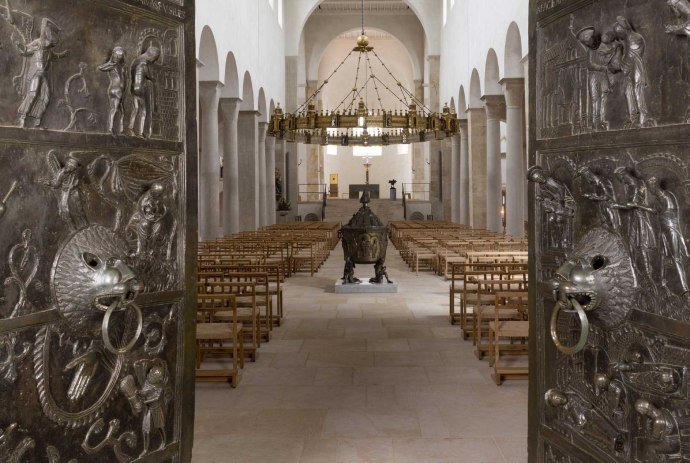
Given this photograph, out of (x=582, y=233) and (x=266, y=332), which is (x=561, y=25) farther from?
(x=266, y=332)

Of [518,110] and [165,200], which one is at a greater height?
[518,110]

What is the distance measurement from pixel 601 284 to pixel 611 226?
0.24 meters

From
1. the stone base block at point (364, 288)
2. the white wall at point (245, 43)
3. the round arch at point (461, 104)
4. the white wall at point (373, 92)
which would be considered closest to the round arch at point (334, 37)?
the white wall at point (373, 92)

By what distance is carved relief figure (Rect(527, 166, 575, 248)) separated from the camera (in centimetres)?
289

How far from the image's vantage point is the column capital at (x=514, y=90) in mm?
19000

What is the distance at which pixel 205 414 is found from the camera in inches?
210

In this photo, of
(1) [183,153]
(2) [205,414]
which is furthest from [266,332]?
(1) [183,153]

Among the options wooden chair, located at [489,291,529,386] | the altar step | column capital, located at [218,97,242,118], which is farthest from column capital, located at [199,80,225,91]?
the altar step

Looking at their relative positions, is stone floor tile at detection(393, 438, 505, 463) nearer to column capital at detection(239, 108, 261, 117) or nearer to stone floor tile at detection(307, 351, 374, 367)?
stone floor tile at detection(307, 351, 374, 367)

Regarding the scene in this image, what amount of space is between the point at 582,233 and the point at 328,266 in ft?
47.8

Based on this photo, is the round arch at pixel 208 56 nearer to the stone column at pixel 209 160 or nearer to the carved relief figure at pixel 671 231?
the stone column at pixel 209 160

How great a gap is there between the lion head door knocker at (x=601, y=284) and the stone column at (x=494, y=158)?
2029cm

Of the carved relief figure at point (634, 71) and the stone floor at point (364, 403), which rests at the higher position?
the carved relief figure at point (634, 71)

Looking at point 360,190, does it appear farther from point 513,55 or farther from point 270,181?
point 513,55
